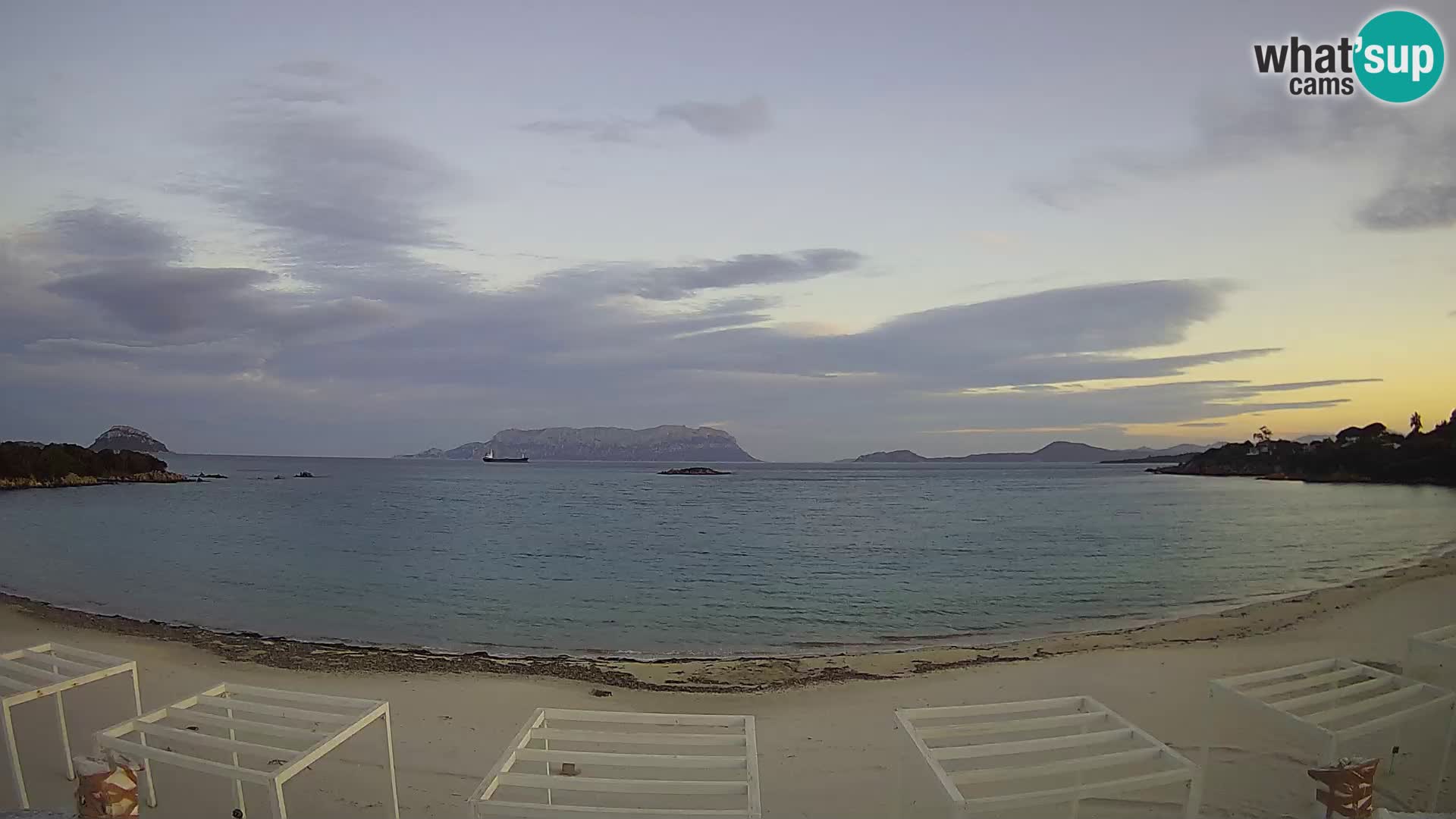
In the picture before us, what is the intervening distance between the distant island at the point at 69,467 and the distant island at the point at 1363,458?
364 feet

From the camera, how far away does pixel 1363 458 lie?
70.1 m

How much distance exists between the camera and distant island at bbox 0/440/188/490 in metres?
59.2

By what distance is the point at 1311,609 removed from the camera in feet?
46.7

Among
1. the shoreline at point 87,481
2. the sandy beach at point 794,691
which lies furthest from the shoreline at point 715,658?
the shoreline at point 87,481

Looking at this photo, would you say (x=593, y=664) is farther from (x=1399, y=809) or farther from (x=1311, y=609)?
(x=1311, y=609)

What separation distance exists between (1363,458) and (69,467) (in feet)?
379

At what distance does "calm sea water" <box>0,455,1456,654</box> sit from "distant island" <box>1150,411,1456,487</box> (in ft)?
63.7

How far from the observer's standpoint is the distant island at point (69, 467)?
59156 millimetres

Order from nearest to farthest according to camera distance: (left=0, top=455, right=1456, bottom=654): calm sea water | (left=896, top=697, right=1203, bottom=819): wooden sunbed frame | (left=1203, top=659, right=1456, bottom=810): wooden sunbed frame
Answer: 1. (left=896, top=697, right=1203, bottom=819): wooden sunbed frame
2. (left=1203, top=659, right=1456, bottom=810): wooden sunbed frame
3. (left=0, top=455, right=1456, bottom=654): calm sea water

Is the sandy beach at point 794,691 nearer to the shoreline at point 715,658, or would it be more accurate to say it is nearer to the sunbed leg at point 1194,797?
the shoreline at point 715,658

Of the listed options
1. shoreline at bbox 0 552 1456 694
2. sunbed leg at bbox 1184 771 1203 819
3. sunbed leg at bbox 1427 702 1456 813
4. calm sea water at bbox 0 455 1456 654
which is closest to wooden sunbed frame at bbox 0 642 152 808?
shoreline at bbox 0 552 1456 694

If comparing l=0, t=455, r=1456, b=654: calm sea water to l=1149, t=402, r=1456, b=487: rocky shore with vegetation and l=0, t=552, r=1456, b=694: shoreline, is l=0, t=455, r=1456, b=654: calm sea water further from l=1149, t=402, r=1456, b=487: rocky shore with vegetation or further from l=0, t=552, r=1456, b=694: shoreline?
l=1149, t=402, r=1456, b=487: rocky shore with vegetation

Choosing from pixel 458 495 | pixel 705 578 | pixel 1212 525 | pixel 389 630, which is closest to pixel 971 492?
pixel 1212 525

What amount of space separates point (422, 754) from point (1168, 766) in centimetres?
574
